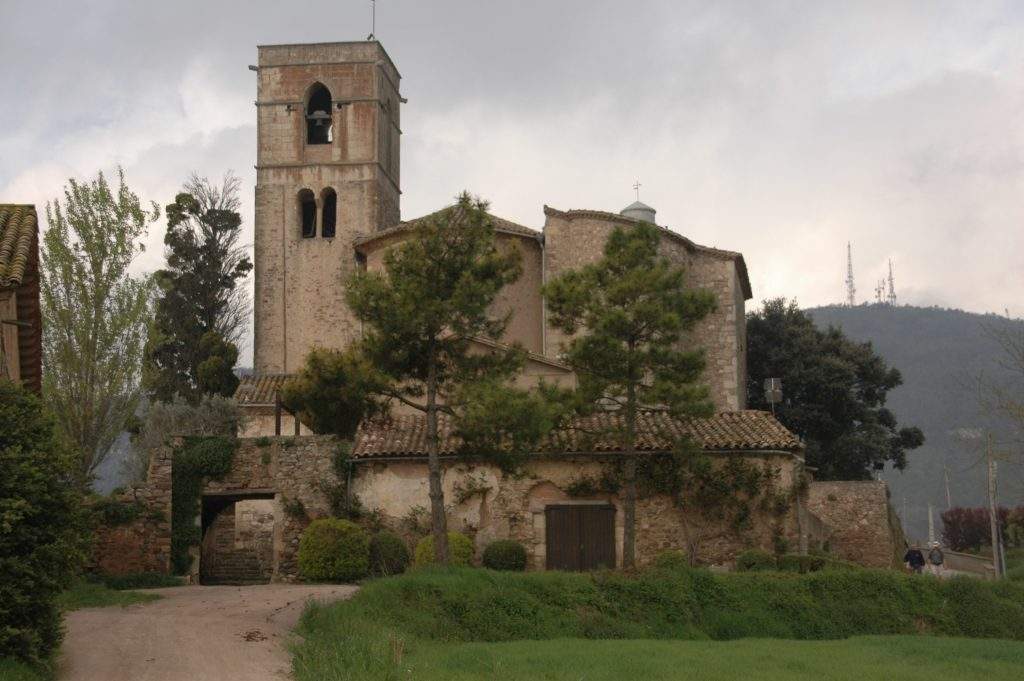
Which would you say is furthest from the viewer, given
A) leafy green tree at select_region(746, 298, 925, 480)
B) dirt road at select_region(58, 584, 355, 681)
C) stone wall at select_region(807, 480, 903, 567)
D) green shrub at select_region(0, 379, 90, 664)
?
leafy green tree at select_region(746, 298, 925, 480)

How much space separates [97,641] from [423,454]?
11766 mm

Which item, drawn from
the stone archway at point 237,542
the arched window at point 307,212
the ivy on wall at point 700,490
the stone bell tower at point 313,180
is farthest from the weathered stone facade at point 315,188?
the ivy on wall at point 700,490

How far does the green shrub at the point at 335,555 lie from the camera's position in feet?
84.6

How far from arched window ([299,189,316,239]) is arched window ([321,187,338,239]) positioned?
1.37 ft

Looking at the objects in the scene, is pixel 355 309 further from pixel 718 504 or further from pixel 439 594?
pixel 718 504

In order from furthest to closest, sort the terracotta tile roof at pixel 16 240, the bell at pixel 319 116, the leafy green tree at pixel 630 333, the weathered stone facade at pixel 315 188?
the bell at pixel 319 116, the weathered stone facade at pixel 315 188, the leafy green tree at pixel 630 333, the terracotta tile roof at pixel 16 240

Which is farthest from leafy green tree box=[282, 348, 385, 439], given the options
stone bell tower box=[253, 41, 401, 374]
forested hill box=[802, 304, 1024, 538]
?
forested hill box=[802, 304, 1024, 538]

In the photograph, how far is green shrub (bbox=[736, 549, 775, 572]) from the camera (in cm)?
2575

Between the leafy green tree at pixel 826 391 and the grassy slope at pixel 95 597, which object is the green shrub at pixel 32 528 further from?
the leafy green tree at pixel 826 391

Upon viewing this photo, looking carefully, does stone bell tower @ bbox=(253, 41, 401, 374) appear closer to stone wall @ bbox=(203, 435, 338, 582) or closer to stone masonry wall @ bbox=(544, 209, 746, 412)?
stone masonry wall @ bbox=(544, 209, 746, 412)

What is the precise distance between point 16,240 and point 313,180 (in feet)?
94.8

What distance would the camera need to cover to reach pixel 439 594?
1992 centimetres

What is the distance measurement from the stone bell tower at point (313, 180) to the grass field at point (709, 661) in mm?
28281

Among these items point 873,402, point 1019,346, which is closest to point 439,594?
point 1019,346
